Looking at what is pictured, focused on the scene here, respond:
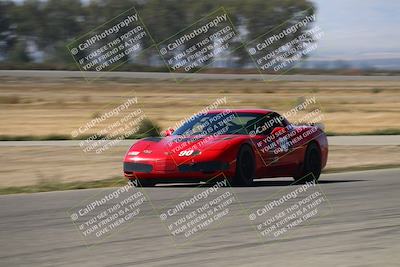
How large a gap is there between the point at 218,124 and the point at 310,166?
1.99m

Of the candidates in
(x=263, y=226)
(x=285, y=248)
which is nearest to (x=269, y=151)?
(x=263, y=226)

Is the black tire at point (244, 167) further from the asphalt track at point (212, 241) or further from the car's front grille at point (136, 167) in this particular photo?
the asphalt track at point (212, 241)

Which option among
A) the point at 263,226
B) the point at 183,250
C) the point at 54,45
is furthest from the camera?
the point at 54,45

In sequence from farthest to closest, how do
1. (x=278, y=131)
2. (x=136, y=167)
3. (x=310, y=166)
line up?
(x=310, y=166)
(x=278, y=131)
(x=136, y=167)

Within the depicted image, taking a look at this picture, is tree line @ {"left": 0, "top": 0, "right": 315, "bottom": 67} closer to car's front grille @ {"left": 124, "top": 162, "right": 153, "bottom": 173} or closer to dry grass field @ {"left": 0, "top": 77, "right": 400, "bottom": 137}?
dry grass field @ {"left": 0, "top": 77, "right": 400, "bottom": 137}

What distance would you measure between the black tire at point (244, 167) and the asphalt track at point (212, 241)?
1798 mm

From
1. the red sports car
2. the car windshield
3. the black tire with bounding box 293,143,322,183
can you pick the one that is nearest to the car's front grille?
the red sports car

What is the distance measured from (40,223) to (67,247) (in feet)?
5.84

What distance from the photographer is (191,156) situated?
46.7 feet

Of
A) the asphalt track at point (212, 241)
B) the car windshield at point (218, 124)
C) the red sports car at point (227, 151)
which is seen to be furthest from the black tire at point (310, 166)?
the asphalt track at point (212, 241)

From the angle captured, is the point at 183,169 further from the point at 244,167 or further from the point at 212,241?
the point at 212,241

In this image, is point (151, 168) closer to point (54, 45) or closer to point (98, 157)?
point (98, 157)

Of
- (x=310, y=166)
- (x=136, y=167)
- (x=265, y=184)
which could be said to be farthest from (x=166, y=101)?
(x=136, y=167)

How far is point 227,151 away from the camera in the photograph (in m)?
14.2
